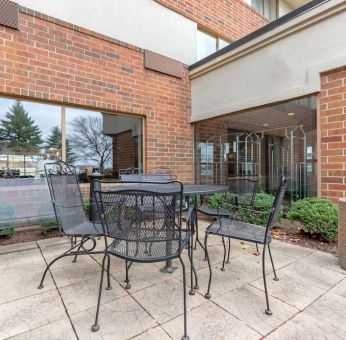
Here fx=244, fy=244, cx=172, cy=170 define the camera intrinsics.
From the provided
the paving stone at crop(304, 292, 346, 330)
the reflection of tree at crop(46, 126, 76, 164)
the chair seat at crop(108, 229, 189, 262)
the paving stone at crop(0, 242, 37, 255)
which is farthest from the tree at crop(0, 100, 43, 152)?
the paving stone at crop(304, 292, 346, 330)

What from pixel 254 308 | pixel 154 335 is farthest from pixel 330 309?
pixel 154 335

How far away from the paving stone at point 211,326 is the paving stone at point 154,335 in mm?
35

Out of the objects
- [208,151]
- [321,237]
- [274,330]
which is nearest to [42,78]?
[208,151]

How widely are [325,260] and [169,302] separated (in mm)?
1953

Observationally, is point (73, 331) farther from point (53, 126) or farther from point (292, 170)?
point (292, 170)

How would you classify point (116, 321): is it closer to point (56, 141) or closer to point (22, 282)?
point (22, 282)

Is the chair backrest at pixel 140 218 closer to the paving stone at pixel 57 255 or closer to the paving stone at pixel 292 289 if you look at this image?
the paving stone at pixel 292 289

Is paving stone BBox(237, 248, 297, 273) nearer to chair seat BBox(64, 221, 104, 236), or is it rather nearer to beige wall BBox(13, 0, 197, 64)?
chair seat BBox(64, 221, 104, 236)

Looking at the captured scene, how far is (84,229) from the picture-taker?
8.18 ft

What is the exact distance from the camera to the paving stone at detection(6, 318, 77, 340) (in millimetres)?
1613

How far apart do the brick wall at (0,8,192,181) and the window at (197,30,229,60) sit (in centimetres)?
118

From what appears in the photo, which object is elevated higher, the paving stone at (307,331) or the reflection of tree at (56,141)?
the reflection of tree at (56,141)

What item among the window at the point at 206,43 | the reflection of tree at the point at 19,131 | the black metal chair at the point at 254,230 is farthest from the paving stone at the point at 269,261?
the window at the point at 206,43

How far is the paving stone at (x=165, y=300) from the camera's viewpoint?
185cm
